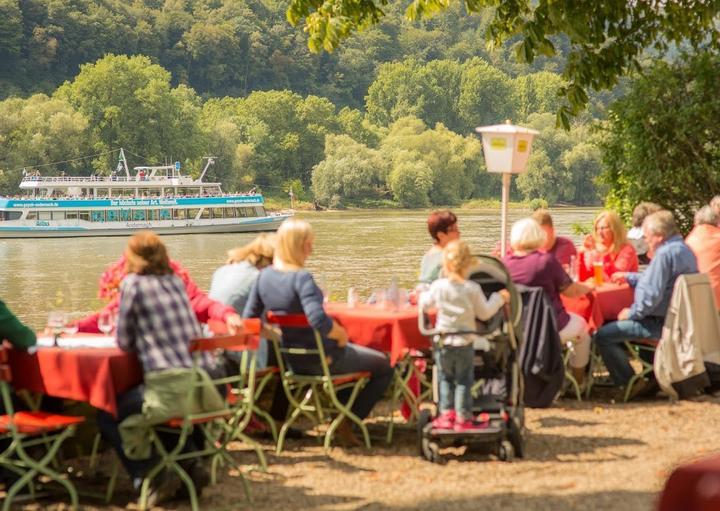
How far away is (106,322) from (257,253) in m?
0.78

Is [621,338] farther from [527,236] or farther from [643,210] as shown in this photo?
[643,210]

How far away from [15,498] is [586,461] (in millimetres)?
2285

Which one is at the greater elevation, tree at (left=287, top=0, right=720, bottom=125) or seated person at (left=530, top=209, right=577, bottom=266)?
tree at (left=287, top=0, right=720, bottom=125)

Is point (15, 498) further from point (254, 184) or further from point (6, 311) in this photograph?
point (254, 184)

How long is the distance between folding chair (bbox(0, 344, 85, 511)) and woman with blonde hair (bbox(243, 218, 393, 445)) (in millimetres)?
1090

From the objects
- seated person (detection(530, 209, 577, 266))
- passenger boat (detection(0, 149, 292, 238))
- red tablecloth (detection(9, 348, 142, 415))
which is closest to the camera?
red tablecloth (detection(9, 348, 142, 415))

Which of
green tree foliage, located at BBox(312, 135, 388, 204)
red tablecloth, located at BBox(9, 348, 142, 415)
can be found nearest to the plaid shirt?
red tablecloth, located at BBox(9, 348, 142, 415)

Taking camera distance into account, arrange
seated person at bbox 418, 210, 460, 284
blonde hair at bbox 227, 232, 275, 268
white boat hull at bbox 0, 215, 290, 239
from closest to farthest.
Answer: blonde hair at bbox 227, 232, 275, 268 → seated person at bbox 418, 210, 460, 284 → white boat hull at bbox 0, 215, 290, 239

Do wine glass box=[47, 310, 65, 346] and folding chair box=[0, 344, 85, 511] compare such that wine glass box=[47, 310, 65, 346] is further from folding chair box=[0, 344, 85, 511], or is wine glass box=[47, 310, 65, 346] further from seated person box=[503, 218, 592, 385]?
seated person box=[503, 218, 592, 385]

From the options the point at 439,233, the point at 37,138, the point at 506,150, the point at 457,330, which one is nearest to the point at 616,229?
the point at 506,150

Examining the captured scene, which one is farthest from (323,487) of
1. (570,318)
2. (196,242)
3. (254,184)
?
(254,184)

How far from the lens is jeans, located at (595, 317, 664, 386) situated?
21.9 ft

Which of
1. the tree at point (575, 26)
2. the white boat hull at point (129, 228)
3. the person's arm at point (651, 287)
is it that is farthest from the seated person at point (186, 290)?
the white boat hull at point (129, 228)

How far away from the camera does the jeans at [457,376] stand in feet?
17.0
